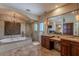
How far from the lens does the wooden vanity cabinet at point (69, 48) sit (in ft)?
8.79

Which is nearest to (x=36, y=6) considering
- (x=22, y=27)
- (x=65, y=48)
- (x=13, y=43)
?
(x=22, y=27)

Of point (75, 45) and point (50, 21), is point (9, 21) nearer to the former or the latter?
point (50, 21)

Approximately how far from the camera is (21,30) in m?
3.16

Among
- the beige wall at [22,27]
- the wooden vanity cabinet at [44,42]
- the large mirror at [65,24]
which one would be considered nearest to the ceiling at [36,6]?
the beige wall at [22,27]

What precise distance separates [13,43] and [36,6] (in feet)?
4.96

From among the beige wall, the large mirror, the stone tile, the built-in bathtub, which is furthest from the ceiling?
the stone tile

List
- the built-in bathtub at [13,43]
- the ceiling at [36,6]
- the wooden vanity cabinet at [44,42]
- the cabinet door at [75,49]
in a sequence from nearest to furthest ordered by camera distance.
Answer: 1. the cabinet door at [75,49]
2. the ceiling at [36,6]
3. the built-in bathtub at [13,43]
4. the wooden vanity cabinet at [44,42]

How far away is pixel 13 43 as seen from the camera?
321 centimetres

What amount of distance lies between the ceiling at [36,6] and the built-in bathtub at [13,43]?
3.36 ft

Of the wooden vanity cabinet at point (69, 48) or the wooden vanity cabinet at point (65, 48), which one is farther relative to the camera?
the wooden vanity cabinet at point (65, 48)

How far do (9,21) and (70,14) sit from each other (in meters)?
2.07

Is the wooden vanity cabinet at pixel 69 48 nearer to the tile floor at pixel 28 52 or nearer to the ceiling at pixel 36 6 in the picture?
the tile floor at pixel 28 52

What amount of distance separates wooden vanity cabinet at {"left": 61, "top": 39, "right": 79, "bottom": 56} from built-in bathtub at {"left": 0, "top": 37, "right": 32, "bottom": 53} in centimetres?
120

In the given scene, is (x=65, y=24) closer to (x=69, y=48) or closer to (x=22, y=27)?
(x=69, y=48)
